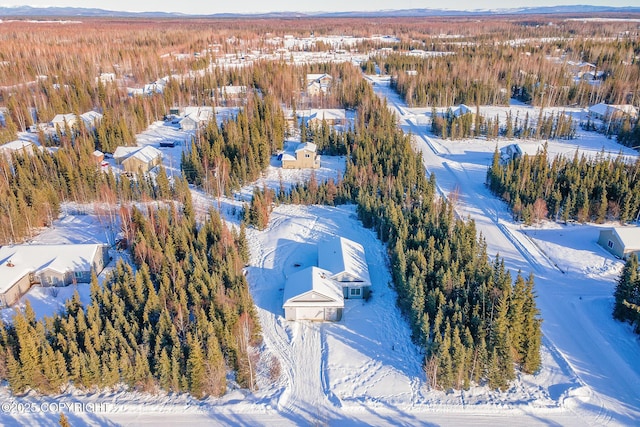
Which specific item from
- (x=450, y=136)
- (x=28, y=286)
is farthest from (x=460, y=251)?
(x=450, y=136)

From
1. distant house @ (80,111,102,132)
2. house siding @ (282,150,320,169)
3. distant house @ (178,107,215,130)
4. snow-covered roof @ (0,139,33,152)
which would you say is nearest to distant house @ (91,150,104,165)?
snow-covered roof @ (0,139,33,152)

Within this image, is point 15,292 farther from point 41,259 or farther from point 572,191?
point 572,191

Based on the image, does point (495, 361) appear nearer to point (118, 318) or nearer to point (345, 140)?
point (118, 318)

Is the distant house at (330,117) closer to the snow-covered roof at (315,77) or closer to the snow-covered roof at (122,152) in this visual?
the snow-covered roof at (122,152)

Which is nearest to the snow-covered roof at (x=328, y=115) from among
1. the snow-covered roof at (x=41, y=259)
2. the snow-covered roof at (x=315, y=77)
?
the snow-covered roof at (x=315, y=77)

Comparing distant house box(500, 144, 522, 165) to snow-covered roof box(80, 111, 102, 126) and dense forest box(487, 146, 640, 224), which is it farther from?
snow-covered roof box(80, 111, 102, 126)
